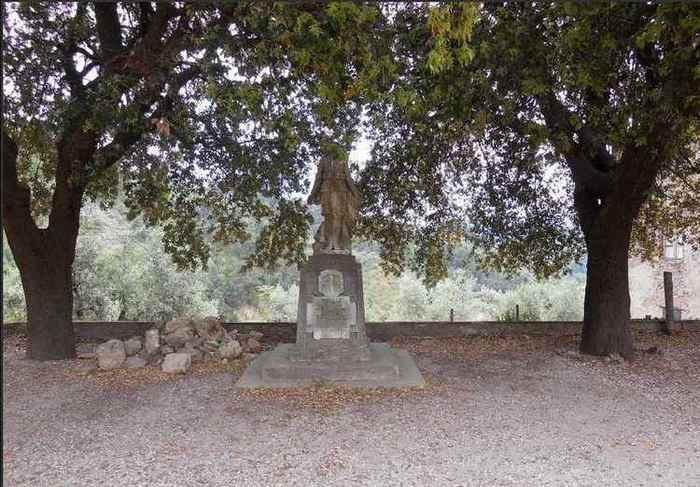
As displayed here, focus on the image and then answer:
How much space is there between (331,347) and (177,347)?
2.99 meters

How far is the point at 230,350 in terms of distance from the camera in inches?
349

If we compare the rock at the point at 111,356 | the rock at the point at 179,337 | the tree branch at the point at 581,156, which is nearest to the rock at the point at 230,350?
the rock at the point at 179,337

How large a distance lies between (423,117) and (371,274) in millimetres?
24440

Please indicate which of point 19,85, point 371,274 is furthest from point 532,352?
point 371,274

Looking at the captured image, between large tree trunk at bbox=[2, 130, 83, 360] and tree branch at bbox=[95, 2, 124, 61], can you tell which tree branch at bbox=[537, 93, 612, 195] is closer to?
tree branch at bbox=[95, 2, 124, 61]

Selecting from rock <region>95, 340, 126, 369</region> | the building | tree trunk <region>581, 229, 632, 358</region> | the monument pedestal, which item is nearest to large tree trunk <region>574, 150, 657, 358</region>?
tree trunk <region>581, 229, 632, 358</region>

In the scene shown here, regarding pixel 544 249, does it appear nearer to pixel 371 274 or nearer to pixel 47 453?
pixel 47 453

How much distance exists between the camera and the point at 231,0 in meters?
5.37

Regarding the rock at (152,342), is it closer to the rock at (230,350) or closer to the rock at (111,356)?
the rock at (111,356)

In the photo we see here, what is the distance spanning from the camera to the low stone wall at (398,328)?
A: 11.2 metres

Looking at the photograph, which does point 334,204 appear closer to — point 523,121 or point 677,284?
point 523,121

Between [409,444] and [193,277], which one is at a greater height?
[193,277]

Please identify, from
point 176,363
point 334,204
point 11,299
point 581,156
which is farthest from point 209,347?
point 11,299

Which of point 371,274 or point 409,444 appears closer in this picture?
point 409,444
